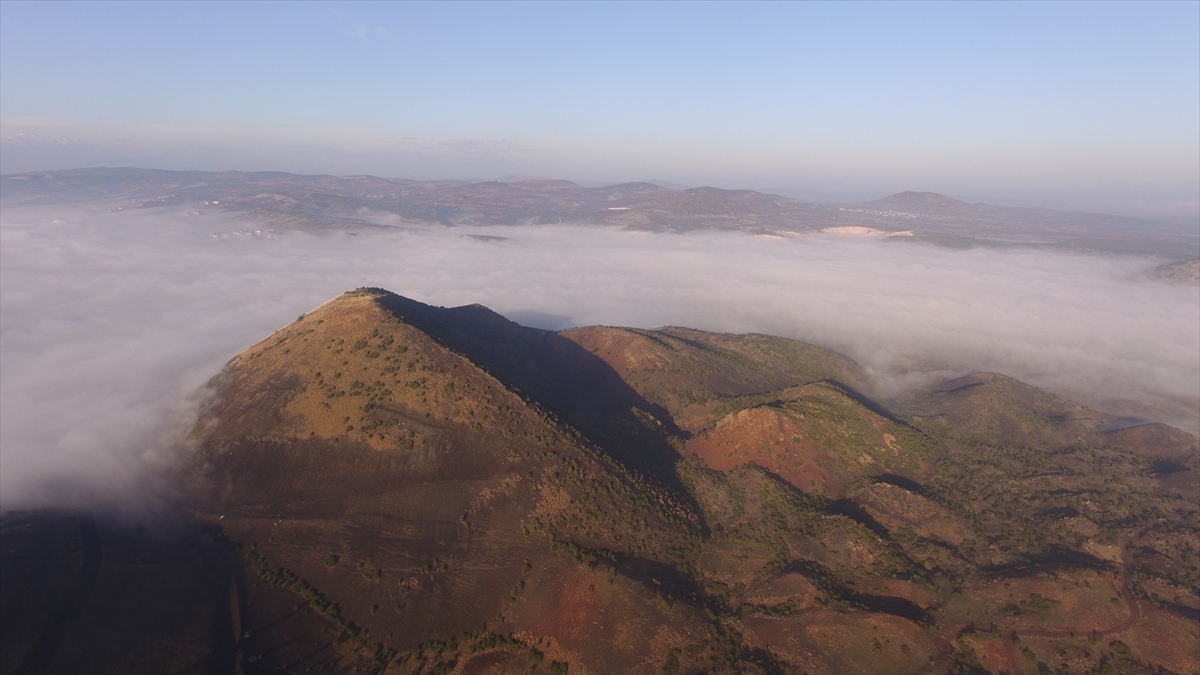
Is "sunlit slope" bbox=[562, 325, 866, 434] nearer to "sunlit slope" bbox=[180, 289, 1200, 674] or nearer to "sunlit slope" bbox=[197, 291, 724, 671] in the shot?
"sunlit slope" bbox=[180, 289, 1200, 674]

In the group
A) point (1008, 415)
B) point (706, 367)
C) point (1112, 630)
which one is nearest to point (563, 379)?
point (706, 367)

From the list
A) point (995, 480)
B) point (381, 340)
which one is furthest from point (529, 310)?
point (995, 480)

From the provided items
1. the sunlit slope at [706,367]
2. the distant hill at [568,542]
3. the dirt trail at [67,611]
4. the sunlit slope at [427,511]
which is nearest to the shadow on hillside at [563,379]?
the distant hill at [568,542]

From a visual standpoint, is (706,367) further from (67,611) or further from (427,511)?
(67,611)

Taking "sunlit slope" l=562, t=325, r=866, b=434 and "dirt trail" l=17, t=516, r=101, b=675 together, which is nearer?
"dirt trail" l=17, t=516, r=101, b=675

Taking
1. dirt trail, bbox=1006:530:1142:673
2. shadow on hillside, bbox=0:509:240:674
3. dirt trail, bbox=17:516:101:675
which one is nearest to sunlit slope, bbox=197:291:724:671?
shadow on hillside, bbox=0:509:240:674
